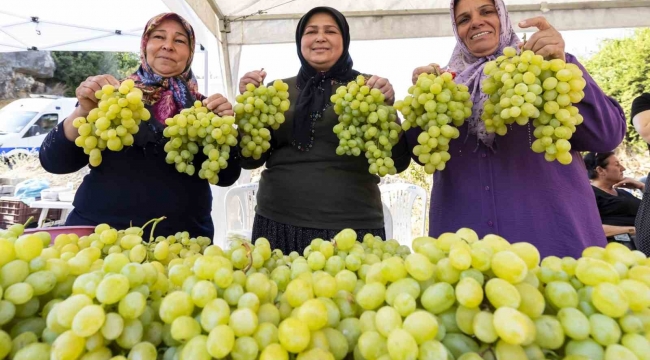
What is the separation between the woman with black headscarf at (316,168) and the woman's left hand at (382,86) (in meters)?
0.29

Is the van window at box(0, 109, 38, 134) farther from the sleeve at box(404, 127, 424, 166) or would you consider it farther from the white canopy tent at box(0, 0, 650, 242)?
the sleeve at box(404, 127, 424, 166)

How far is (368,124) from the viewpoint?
1272 mm

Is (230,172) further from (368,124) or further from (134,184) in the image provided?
(368,124)

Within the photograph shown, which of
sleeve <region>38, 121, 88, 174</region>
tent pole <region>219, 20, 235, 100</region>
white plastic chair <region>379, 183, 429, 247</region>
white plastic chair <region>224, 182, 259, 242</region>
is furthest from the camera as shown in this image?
tent pole <region>219, 20, 235, 100</region>

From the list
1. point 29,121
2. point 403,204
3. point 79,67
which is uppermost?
point 79,67

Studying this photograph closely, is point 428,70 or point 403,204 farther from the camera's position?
point 403,204

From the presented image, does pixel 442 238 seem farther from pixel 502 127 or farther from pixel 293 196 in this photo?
pixel 293 196

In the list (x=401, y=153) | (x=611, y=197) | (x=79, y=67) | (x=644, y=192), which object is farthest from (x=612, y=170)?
(x=79, y=67)

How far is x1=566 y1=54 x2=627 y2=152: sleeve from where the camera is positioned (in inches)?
45.9

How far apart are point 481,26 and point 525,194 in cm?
67

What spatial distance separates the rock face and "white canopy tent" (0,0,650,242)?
55.6 feet

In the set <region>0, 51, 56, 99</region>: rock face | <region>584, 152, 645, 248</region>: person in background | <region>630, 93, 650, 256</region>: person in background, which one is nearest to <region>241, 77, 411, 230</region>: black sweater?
<region>630, 93, 650, 256</region>: person in background

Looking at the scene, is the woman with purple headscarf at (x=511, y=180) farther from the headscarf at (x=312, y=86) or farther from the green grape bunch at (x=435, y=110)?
the headscarf at (x=312, y=86)

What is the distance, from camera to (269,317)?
54 centimetres
